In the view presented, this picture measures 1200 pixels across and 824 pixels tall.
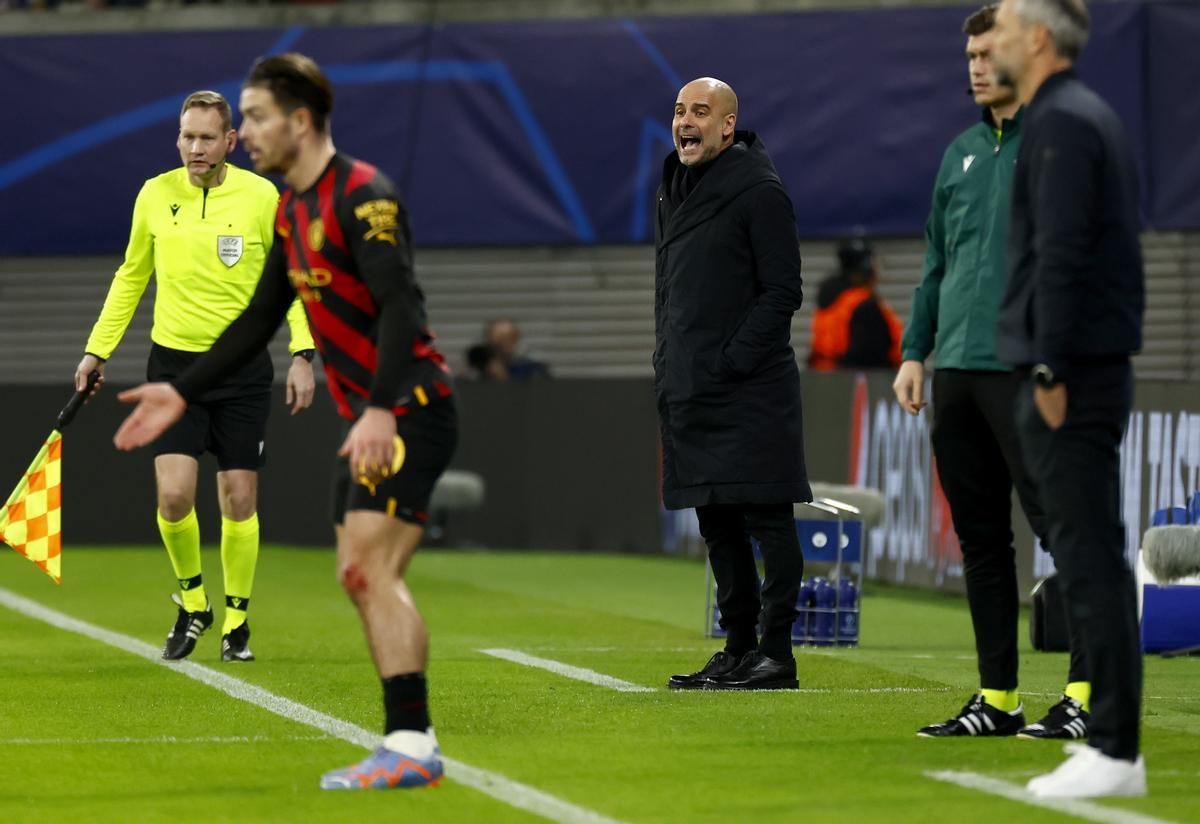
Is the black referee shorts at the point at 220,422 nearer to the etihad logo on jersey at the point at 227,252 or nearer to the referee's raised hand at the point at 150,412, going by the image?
the etihad logo on jersey at the point at 227,252

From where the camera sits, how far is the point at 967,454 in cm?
685

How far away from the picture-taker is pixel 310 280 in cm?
592

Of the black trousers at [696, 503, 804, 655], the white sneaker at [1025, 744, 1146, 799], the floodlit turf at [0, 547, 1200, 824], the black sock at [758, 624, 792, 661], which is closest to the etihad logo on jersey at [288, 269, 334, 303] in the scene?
the floodlit turf at [0, 547, 1200, 824]

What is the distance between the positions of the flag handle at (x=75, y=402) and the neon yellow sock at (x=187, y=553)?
1.99 ft

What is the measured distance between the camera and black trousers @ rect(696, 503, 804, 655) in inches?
330

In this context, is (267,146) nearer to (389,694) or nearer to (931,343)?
(389,694)

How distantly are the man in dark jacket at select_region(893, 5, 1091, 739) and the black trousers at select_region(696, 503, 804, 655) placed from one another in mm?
1429

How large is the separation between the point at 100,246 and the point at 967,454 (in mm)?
13582

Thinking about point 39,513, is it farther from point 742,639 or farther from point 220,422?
point 742,639

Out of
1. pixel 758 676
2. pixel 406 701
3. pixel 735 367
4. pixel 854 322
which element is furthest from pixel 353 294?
pixel 854 322

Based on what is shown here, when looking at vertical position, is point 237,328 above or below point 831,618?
above

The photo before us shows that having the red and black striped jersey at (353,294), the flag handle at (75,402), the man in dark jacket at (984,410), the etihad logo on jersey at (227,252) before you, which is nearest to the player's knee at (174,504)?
the flag handle at (75,402)

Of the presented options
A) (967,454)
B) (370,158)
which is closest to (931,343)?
(967,454)

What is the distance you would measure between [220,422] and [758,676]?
2565mm
